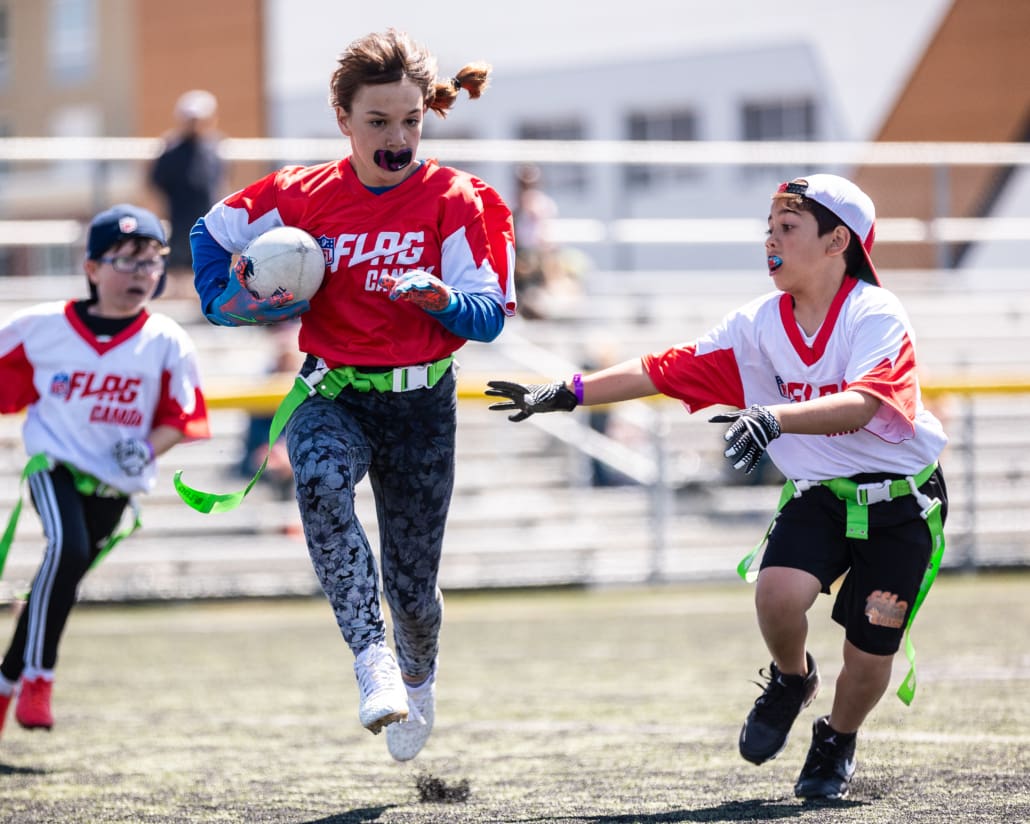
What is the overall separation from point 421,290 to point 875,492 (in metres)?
1.46

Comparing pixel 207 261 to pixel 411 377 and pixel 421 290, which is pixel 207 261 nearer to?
pixel 411 377

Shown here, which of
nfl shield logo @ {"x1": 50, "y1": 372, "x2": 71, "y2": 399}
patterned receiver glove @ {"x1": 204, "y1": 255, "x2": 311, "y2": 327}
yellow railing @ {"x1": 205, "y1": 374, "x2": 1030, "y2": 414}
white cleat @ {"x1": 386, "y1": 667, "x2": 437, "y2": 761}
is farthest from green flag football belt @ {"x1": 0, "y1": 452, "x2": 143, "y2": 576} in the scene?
yellow railing @ {"x1": 205, "y1": 374, "x2": 1030, "y2": 414}

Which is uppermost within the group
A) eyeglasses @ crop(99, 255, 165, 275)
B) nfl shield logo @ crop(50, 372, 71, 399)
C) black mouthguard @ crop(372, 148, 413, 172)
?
black mouthguard @ crop(372, 148, 413, 172)

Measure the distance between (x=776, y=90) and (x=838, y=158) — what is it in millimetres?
9369

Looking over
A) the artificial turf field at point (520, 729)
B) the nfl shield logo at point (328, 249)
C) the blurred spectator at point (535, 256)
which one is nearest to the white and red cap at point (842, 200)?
the nfl shield logo at point (328, 249)

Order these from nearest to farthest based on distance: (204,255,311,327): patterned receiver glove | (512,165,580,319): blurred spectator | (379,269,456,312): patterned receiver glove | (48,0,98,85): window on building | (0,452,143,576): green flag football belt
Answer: (379,269,456,312): patterned receiver glove, (204,255,311,327): patterned receiver glove, (0,452,143,576): green flag football belt, (512,165,580,319): blurred spectator, (48,0,98,85): window on building

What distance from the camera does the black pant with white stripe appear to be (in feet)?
19.4

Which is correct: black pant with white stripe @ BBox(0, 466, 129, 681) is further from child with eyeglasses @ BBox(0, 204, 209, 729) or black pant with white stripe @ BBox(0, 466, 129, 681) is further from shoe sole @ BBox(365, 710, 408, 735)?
shoe sole @ BBox(365, 710, 408, 735)

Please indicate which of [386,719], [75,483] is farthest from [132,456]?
[386,719]

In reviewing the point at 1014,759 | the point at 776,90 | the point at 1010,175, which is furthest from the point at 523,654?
the point at 776,90

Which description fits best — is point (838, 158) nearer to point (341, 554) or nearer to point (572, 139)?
point (341, 554)

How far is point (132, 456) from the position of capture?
613cm

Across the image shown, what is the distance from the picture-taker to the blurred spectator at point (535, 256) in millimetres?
13203

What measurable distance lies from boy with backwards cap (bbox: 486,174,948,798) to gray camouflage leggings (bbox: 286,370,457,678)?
275 millimetres
